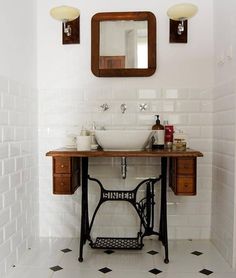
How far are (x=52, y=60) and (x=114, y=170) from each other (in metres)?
1.09

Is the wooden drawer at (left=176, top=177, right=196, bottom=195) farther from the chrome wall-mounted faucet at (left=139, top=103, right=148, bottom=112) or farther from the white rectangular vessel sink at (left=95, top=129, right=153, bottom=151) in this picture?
the chrome wall-mounted faucet at (left=139, top=103, right=148, bottom=112)

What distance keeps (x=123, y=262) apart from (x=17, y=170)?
101 cm

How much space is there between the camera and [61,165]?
205 cm

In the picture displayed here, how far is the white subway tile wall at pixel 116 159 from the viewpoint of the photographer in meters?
2.51

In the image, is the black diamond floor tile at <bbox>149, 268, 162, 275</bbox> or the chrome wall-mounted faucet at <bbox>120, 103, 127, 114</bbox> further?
the chrome wall-mounted faucet at <bbox>120, 103, 127, 114</bbox>

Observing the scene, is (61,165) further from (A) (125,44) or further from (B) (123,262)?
(A) (125,44)

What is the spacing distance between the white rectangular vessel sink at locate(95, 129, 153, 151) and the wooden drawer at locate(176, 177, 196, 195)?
14.3 inches

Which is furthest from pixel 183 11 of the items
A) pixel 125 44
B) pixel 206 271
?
pixel 206 271

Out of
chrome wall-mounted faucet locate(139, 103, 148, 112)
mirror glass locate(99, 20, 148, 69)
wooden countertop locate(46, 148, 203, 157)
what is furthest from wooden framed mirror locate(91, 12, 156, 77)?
wooden countertop locate(46, 148, 203, 157)

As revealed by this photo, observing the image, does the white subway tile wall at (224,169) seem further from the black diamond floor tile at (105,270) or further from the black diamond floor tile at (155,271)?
the black diamond floor tile at (105,270)

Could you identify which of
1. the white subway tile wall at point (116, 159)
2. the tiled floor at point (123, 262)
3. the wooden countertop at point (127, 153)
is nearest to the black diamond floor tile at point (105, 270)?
the tiled floor at point (123, 262)

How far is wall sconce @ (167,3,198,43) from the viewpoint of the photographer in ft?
7.09

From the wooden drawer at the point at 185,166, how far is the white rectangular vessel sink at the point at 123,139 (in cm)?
28

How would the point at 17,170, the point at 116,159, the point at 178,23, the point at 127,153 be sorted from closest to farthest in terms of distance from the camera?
1. the point at 127,153
2. the point at 17,170
3. the point at 178,23
4. the point at 116,159
